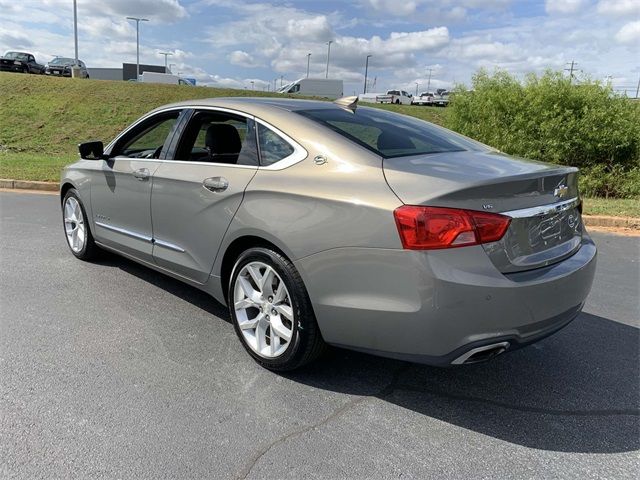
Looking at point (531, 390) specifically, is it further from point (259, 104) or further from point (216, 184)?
point (259, 104)

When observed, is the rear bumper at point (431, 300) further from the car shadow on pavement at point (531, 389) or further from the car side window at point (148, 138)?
the car side window at point (148, 138)

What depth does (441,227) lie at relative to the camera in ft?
7.91

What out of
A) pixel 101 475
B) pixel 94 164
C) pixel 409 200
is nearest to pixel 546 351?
pixel 409 200

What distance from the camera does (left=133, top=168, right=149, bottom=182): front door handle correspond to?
4.04m

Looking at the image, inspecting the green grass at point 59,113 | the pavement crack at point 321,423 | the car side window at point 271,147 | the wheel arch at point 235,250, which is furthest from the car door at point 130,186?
the green grass at point 59,113

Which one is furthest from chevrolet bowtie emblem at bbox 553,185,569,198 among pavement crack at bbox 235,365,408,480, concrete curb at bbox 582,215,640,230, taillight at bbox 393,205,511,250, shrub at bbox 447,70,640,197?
shrub at bbox 447,70,640,197

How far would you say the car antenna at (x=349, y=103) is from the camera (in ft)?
12.6

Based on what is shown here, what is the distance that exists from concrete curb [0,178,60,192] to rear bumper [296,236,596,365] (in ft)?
28.4

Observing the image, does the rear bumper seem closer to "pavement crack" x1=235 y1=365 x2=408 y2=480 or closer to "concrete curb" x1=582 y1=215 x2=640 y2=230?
"pavement crack" x1=235 y1=365 x2=408 y2=480

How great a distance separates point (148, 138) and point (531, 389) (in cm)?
393

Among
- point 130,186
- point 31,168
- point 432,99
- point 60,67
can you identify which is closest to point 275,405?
point 130,186

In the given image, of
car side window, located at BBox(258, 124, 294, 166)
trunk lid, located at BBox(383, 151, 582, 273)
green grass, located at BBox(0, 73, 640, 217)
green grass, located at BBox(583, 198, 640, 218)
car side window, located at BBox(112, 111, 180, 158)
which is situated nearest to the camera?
trunk lid, located at BBox(383, 151, 582, 273)

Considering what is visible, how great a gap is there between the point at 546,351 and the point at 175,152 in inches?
119

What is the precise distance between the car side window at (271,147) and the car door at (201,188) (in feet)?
0.19
